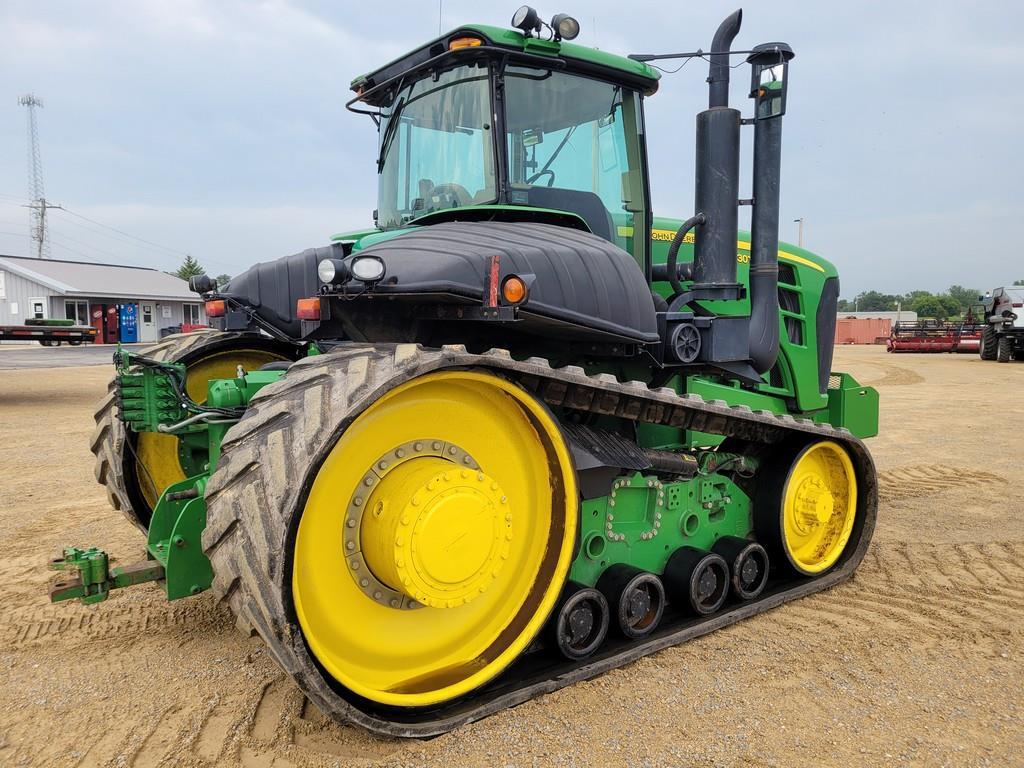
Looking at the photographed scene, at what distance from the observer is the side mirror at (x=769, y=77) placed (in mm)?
4082

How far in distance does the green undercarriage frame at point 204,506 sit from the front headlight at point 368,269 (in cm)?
79

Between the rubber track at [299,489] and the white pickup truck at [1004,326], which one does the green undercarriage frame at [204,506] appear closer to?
Result: the rubber track at [299,489]

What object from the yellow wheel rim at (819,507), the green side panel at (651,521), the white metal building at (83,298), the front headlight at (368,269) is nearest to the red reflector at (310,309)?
the front headlight at (368,269)

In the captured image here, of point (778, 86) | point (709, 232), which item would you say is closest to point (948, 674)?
point (709, 232)

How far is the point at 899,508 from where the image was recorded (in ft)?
21.7

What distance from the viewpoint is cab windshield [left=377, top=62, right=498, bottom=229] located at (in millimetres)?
3830

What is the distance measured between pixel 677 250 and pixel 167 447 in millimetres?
3164

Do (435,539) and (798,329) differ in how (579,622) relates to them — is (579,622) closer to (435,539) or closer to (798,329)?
(435,539)

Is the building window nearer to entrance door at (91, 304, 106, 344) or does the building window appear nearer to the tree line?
entrance door at (91, 304, 106, 344)

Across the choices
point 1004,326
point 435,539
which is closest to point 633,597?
point 435,539

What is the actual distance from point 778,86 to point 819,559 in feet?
9.51

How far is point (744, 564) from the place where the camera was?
4375 mm

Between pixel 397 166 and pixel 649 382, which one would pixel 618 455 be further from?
pixel 397 166

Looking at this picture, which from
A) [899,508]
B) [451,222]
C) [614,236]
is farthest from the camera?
[899,508]
